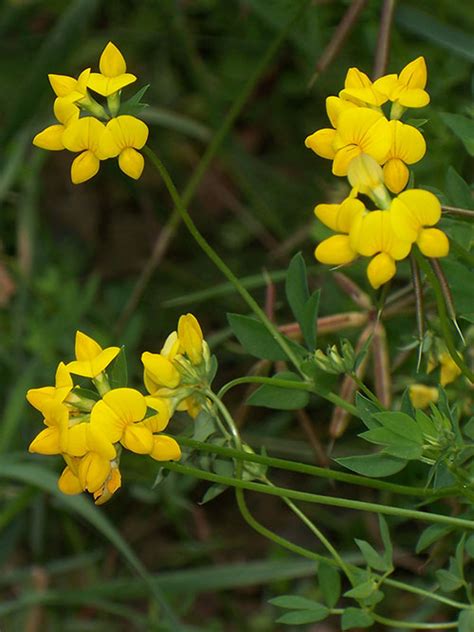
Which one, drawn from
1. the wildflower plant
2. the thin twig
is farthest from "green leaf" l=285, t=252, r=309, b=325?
the thin twig

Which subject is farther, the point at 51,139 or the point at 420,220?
the point at 51,139

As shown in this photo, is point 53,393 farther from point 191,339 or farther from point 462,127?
point 462,127

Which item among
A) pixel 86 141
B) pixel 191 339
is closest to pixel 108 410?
pixel 191 339

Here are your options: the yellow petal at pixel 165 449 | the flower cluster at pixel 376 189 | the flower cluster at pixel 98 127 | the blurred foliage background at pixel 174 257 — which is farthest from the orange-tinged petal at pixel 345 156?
the blurred foliage background at pixel 174 257

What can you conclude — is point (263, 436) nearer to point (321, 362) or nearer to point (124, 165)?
point (321, 362)

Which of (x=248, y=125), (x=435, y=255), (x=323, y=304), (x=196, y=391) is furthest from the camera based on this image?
(x=248, y=125)

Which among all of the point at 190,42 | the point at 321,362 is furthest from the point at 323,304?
the point at 321,362
